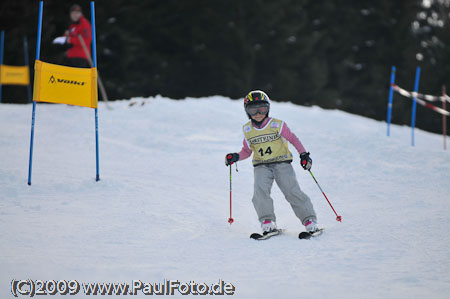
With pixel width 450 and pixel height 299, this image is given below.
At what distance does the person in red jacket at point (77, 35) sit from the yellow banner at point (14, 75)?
4.33 m

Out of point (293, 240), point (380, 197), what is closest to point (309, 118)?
point (380, 197)

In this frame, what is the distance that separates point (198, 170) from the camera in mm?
9102

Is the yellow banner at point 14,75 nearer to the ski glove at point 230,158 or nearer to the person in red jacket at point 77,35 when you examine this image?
the person in red jacket at point 77,35

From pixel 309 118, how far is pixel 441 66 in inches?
810

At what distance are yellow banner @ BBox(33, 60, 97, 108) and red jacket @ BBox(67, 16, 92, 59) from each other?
432 centimetres

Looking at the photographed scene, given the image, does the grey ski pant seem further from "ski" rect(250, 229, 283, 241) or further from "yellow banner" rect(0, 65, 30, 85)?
"yellow banner" rect(0, 65, 30, 85)

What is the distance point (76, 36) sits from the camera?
37.3ft

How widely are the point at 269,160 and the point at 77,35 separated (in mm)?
6723

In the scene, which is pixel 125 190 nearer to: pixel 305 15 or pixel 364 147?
pixel 364 147

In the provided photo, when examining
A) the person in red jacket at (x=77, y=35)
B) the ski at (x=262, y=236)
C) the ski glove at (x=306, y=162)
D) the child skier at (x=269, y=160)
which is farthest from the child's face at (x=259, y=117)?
the person in red jacket at (x=77, y=35)

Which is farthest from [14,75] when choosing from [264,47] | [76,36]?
[264,47]

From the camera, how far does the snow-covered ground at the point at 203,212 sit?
4461mm

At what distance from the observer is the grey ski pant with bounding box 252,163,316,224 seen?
5.82m

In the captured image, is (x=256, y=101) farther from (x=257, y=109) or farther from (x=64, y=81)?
(x=64, y=81)
